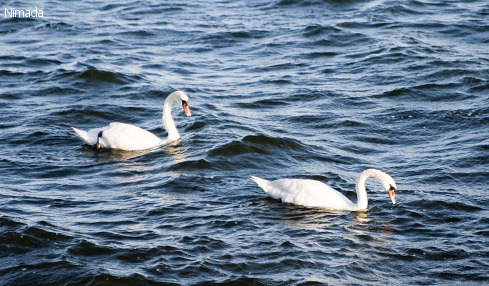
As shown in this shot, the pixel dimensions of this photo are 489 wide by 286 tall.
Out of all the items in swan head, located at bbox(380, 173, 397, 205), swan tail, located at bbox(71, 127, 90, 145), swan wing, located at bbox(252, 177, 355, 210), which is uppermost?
swan head, located at bbox(380, 173, 397, 205)

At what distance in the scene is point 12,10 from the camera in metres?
27.3

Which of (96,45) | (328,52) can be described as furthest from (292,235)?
(96,45)

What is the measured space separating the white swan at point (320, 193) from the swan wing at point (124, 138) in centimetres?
332

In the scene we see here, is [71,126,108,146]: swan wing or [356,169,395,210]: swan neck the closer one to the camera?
[356,169,395,210]: swan neck

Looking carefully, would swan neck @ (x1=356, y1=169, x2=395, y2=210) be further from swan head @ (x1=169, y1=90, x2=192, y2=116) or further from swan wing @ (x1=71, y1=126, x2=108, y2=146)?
swan wing @ (x1=71, y1=126, x2=108, y2=146)

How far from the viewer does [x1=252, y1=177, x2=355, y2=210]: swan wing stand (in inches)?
466

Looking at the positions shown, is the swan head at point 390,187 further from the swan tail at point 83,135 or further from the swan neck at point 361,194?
the swan tail at point 83,135

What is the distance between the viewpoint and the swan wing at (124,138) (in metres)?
14.6

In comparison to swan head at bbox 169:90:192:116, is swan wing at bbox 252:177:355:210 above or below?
below

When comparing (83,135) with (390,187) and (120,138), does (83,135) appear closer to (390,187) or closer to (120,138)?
(120,138)

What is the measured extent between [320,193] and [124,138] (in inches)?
163

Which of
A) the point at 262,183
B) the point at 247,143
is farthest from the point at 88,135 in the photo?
the point at 262,183

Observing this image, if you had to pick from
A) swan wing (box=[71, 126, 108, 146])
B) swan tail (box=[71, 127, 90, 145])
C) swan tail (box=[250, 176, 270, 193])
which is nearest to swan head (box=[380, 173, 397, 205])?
swan tail (box=[250, 176, 270, 193])

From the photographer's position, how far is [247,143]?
48.5 ft
